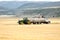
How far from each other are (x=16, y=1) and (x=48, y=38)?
61874 millimetres

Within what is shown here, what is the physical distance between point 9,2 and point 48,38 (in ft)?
197

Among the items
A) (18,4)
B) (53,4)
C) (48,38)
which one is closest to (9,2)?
(18,4)

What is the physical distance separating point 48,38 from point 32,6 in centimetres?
5610

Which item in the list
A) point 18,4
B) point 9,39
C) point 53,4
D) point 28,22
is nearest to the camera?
point 9,39

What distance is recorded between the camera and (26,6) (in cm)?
6850

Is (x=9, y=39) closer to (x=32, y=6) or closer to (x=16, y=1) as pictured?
(x=32, y=6)

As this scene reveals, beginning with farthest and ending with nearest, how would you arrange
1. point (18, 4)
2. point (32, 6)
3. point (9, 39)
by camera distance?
point (18, 4), point (32, 6), point (9, 39)

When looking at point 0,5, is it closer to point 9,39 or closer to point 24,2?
point 24,2

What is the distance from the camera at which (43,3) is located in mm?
66312

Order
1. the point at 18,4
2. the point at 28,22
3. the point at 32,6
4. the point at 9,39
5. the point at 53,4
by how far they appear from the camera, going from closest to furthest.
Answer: the point at 9,39
the point at 28,22
the point at 53,4
the point at 32,6
the point at 18,4

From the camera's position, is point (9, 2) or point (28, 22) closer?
point (28, 22)

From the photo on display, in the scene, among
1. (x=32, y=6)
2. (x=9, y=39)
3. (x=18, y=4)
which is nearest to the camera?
(x=9, y=39)

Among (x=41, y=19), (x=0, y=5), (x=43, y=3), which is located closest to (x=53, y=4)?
(x=43, y=3)

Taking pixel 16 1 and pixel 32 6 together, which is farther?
pixel 16 1
